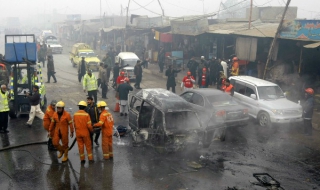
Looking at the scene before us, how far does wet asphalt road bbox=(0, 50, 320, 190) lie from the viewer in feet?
25.5

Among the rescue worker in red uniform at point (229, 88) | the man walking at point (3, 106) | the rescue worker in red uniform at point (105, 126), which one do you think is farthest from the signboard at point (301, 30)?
the man walking at point (3, 106)

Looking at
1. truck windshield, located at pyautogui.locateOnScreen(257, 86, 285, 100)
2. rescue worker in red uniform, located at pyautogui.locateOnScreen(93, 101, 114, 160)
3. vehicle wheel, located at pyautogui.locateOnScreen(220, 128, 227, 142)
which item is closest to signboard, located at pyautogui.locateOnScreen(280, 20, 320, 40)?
truck windshield, located at pyautogui.locateOnScreen(257, 86, 285, 100)

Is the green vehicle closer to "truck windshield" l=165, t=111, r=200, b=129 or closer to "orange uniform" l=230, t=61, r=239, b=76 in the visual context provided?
"truck windshield" l=165, t=111, r=200, b=129

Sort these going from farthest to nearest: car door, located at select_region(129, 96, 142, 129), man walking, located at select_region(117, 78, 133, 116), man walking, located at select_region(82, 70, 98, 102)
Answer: man walking, located at select_region(82, 70, 98, 102)
man walking, located at select_region(117, 78, 133, 116)
car door, located at select_region(129, 96, 142, 129)

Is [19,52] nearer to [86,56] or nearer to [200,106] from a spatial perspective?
[200,106]

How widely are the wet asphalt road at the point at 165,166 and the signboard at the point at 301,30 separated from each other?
5.87m

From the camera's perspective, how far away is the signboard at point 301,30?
15266 mm

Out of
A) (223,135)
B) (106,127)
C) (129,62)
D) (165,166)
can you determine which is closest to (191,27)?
(129,62)

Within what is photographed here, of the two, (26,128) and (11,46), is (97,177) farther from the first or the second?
(11,46)

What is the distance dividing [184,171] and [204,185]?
0.83m

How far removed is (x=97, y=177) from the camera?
8023 mm

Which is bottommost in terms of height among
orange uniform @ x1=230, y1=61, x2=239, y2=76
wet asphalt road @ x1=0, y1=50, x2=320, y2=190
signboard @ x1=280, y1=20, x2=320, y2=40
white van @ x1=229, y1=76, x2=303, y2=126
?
wet asphalt road @ x1=0, y1=50, x2=320, y2=190

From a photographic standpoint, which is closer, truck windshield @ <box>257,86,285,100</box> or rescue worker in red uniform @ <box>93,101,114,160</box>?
rescue worker in red uniform @ <box>93,101,114,160</box>

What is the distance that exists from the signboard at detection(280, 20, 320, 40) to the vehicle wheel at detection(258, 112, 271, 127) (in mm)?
5040
